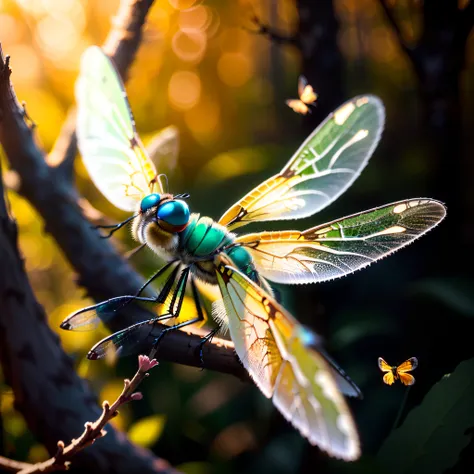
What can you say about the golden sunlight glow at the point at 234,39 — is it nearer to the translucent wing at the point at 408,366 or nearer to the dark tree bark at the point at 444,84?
the dark tree bark at the point at 444,84

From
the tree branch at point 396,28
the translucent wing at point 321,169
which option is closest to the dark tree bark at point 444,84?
the tree branch at point 396,28

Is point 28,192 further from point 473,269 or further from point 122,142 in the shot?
point 473,269

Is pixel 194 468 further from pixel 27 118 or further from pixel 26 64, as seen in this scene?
pixel 26 64

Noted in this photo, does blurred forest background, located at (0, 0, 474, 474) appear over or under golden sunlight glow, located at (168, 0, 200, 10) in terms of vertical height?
under

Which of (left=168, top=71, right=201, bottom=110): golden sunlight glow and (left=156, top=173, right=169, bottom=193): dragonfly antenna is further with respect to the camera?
(left=168, top=71, right=201, bottom=110): golden sunlight glow

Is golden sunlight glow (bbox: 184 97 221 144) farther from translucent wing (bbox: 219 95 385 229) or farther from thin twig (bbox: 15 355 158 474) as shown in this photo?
thin twig (bbox: 15 355 158 474)

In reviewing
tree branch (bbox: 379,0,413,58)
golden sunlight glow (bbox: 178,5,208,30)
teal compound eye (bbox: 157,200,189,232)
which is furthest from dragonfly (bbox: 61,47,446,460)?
golden sunlight glow (bbox: 178,5,208,30)
